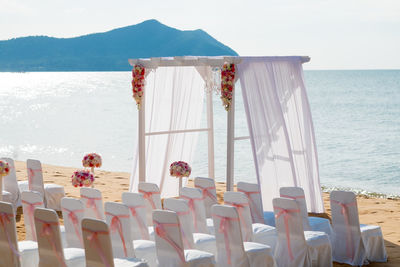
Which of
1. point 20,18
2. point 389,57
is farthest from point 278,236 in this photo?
point 20,18

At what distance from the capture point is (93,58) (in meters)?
63.1

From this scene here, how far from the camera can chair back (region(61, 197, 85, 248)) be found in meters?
6.41

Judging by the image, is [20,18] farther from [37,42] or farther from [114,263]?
[114,263]

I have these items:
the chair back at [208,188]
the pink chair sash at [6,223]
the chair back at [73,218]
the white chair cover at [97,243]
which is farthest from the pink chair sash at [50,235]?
the chair back at [208,188]

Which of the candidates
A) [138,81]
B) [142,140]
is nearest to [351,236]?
[142,140]

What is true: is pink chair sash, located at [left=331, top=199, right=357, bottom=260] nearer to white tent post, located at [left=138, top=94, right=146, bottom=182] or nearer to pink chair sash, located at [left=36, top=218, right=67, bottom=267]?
pink chair sash, located at [left=36, top=218, right=67, bottom=267]

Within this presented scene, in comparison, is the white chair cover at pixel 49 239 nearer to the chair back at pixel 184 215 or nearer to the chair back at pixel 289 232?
the chair back at pixel 184 215

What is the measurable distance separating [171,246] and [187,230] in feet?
2.11

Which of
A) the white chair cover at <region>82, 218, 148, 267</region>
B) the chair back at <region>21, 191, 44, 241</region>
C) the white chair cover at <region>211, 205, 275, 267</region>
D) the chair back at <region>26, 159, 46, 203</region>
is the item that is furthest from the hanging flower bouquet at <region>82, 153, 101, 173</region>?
the white chair cover at <region>82, 218, 148, 267</region>

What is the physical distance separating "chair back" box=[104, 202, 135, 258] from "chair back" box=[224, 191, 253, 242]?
1.28m

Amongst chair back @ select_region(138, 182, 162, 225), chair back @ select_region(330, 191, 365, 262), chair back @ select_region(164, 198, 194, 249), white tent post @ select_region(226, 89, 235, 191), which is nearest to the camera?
chair back @ select_region(164, 198, 194, 249)

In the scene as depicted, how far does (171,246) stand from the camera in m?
5.85

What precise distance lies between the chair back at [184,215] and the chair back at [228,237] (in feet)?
0.95

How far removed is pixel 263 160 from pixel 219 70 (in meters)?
1.39
